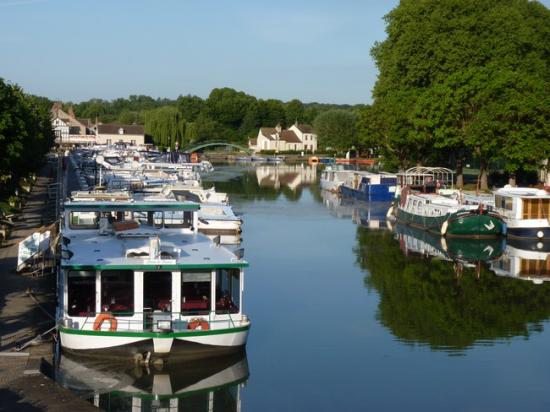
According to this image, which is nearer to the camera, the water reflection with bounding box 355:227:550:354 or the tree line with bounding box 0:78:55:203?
the water reflection with bounding box 355:227:550:354

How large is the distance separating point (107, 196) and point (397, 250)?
15.3 m

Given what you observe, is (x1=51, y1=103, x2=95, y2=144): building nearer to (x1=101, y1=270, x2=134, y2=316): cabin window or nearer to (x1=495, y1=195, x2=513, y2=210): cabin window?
(x1=495, y1=195, x2=513, y2=210): cabin window

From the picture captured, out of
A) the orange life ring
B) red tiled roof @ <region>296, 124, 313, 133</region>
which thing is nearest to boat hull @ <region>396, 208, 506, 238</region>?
the orange life ring

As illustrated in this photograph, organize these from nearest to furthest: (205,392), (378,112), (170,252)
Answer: (205,392) < (170,252) < (378,112)

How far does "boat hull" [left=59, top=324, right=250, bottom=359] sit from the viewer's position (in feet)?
63.4

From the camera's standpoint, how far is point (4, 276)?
27.1 meters

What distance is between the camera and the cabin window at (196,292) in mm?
20250

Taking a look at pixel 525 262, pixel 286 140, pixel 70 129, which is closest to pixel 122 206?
pixel 525 262

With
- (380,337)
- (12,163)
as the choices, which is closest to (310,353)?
(380,337)

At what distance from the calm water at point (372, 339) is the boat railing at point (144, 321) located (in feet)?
2.84

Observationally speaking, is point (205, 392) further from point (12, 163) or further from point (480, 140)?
point (480, 140)

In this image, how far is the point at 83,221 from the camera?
88.3ft

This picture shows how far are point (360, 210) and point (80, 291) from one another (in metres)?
41.7

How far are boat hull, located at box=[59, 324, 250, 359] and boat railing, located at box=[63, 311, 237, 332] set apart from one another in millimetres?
168
